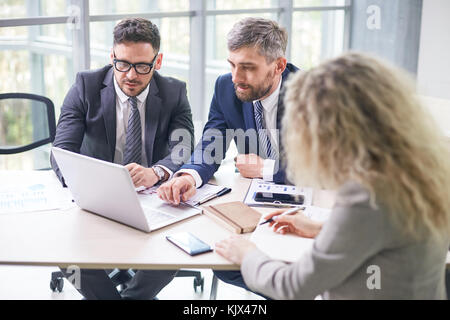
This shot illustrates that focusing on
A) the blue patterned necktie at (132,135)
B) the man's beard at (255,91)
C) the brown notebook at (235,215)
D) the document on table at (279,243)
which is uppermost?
the man's beard at (255,91)

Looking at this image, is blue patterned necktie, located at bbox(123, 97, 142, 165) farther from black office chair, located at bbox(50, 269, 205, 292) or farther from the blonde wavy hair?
the blonde wavy hair

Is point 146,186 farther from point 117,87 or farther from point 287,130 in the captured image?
point 287,130

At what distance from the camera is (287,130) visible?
4.67 ft

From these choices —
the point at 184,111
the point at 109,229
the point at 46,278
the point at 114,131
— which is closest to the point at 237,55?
the point at 184,111

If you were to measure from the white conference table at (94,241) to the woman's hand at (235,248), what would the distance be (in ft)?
0.07

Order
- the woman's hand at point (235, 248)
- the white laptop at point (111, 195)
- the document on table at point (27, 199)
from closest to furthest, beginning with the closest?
the woman's hand at point (235, 248), the white laptop at point (111, 195), the document on table at point (27, 199)

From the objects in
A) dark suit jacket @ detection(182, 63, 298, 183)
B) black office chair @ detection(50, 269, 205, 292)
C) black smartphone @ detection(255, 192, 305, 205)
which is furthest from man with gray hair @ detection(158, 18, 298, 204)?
black office chair @ detection(50, 269, 205, 292)

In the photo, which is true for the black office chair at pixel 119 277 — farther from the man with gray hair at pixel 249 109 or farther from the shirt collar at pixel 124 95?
the shirt collar at pixel 124 95

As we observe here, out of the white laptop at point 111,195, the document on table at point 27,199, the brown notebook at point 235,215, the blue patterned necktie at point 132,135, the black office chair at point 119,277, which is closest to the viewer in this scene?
the white laptop at point 111,195

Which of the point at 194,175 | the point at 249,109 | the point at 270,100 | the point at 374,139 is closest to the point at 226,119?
the point at 249,109

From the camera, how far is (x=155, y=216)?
6.49 ft

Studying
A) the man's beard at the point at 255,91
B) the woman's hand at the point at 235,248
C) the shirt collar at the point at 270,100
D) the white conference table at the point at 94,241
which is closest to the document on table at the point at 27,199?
the white conference table at the point at 94,241

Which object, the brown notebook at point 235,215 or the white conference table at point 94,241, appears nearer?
the white conference table at point 94,241

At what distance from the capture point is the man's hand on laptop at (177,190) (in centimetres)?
209
